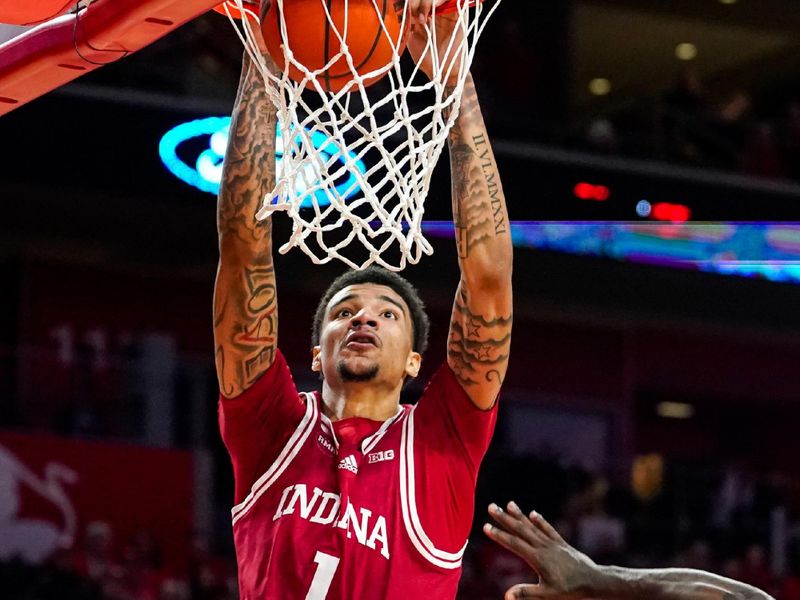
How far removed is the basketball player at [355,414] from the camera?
12.5 feet

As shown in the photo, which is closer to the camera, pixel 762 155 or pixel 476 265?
pixel 476 265

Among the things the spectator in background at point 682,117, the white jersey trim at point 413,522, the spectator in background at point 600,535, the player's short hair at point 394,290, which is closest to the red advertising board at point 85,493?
the spectator in background at point 600,535

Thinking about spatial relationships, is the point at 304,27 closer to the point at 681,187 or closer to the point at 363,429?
the point at 363,429

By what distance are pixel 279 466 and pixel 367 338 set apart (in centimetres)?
43

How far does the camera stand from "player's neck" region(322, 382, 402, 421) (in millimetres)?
4152

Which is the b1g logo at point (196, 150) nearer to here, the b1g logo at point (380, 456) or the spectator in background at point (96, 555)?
the spectator in background at point (96, 555)

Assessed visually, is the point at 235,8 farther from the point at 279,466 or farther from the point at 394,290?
the point at 279,466

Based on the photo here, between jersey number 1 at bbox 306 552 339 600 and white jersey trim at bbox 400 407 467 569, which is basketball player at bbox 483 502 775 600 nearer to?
white jersey trim at bbox 400 407 467 569

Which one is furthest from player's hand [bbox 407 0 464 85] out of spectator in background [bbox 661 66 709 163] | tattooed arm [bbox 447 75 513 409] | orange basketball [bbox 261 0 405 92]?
spectator in background [bbox 661 66 709 163]

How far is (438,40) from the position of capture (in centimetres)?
412

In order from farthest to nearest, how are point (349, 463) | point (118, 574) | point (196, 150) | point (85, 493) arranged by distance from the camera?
point (85, 493) < point (118, 574) < point (196, 150) < point (349, 463)

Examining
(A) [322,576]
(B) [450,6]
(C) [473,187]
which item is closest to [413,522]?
(A) [322,576]

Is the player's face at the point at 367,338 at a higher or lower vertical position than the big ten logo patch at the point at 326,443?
higher

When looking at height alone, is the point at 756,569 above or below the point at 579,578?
below
